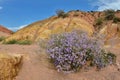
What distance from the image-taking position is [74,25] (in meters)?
29.1

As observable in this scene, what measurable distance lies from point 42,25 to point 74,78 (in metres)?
20.7

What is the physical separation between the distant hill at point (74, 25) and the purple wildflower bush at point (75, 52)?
52.6 ft

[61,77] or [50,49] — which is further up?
[50,49]

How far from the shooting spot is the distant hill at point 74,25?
28.5 metres

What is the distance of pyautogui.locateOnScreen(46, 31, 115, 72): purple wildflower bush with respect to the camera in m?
10.8

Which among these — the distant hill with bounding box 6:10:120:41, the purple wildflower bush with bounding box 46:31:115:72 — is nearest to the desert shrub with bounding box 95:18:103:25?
the distant hill with bounding box 6:10:120:41

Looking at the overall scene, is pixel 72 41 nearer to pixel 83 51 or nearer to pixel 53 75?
pixel 83 51

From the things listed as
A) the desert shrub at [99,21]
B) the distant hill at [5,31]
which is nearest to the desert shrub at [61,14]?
the desert shrub at [99,21]

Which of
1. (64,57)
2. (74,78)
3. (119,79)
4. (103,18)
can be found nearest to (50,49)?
(64,57)

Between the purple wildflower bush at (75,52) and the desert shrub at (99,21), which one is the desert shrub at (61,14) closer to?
the desert shrub at (99,21)

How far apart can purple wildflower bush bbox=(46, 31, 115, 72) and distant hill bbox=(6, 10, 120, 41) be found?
16.0 m

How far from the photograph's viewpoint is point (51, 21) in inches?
1231

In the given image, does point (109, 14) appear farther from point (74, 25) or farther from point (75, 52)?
point (75, 52)

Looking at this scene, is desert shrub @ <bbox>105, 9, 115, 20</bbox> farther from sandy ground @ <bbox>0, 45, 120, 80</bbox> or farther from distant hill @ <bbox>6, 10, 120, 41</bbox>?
sandy ground @ <bbox>0, 45, 120, 80</bbox>
